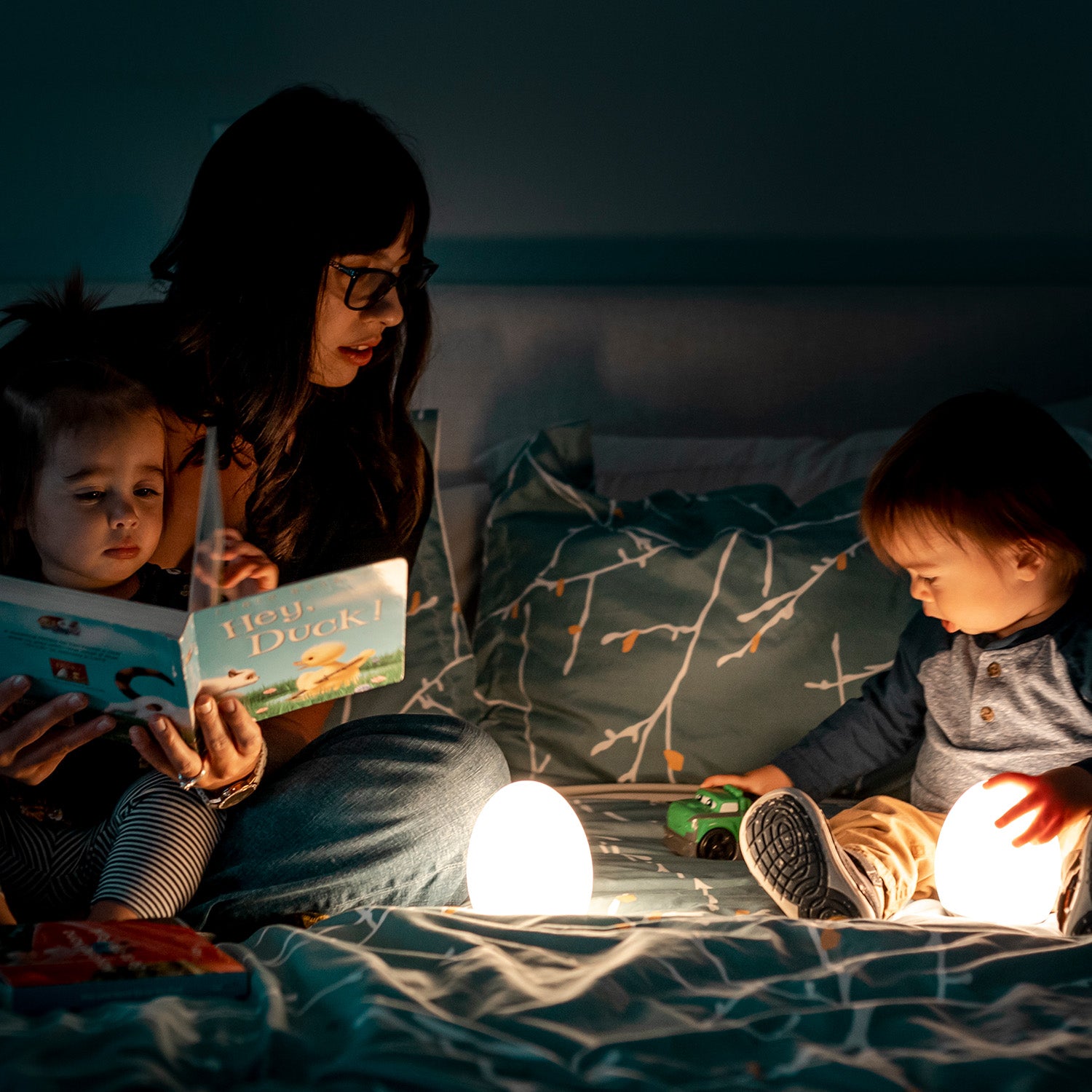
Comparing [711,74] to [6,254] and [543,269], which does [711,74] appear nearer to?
[543,269]

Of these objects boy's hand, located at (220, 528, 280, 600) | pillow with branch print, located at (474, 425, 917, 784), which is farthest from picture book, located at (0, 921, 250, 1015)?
pillow with branch print, located at (474, 425, 917, 784)

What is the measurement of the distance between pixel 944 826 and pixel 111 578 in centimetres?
97

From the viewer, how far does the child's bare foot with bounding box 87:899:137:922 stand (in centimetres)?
111

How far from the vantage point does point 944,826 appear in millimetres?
1219

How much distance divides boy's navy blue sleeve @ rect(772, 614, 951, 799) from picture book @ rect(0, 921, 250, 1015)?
0.83 meters

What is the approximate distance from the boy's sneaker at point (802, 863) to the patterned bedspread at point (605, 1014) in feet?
0.46

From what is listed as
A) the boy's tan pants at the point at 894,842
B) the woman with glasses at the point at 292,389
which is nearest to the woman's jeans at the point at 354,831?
the woman with glasses at the point at 292,389

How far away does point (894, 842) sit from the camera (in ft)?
4.49

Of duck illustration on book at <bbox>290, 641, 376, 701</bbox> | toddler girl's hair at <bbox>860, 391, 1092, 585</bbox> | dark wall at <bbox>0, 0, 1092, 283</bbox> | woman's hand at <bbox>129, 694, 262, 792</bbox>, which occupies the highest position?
dark wall at <bbox>0, 0, 1092, 283</bbox>

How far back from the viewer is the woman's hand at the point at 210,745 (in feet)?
3.59

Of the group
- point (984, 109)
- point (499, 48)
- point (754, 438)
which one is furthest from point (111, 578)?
point (984, 109)

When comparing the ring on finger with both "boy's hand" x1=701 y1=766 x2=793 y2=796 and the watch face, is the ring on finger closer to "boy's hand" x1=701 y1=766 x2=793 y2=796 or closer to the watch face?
the watch face

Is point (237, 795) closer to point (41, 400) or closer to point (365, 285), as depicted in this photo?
point (41, 400)

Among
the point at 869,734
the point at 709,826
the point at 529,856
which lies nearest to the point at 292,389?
the point at 529,856
